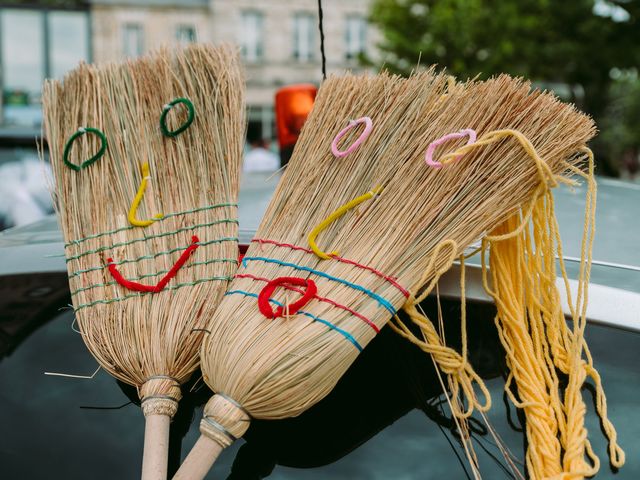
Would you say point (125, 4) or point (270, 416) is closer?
Result: point (270, 416)

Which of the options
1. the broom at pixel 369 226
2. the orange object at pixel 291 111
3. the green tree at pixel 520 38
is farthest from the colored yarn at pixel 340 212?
the green tree at pixel 520 38

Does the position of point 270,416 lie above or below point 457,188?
below

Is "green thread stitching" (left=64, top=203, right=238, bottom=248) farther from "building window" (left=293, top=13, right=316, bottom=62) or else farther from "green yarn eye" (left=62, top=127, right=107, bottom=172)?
"building window" (left=293, top=13, right=316, bottom=62)

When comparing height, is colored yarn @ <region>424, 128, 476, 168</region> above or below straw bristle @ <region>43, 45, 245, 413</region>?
above

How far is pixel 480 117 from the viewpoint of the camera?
56.1 inches

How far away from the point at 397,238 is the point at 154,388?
1.74 ft

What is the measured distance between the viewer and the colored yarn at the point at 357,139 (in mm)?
1493

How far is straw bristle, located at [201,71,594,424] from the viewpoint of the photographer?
1.27 meters

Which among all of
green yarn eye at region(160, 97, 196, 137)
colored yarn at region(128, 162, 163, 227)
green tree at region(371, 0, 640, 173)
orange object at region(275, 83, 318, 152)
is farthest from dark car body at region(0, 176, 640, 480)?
green tree at region(371, 0, 640, 173)

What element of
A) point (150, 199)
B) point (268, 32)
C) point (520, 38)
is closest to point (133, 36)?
point (268, 32)

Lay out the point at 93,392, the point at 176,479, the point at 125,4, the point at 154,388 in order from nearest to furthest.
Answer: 1. the point at 176,479
2. the point at 154,388
3. the point at 93,392
4. the point at 125,4

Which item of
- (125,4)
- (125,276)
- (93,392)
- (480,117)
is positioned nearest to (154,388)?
(93,392)

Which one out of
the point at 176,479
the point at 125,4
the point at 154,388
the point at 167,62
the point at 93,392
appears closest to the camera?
the point at 176,479

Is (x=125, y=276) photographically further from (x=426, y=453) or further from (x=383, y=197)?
(x=426, y=453)
